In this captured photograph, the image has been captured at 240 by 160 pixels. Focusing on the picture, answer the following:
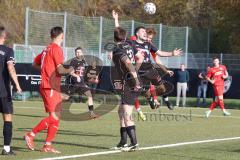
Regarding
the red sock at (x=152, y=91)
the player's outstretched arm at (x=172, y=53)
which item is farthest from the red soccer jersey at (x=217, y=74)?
the player's outstretched arm at (x=172, y=53)

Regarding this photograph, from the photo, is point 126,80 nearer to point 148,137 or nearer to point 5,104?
point 5,104

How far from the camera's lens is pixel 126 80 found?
11922 millimetres

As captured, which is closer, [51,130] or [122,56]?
[51,130]

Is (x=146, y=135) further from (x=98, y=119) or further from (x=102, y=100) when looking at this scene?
(x=102, y=100)

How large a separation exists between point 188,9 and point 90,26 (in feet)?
66.9

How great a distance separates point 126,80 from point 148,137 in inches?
105

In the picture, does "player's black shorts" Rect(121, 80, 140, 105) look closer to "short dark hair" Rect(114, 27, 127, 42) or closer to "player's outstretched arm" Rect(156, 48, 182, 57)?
"short dark hair" Rect(114, 27, 127, 42)

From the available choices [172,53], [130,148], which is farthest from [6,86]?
[172,53]

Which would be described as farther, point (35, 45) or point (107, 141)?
point (35, 45)

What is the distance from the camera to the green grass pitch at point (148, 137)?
36.5ft

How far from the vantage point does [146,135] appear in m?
14.7

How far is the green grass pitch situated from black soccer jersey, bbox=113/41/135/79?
4.59 feet

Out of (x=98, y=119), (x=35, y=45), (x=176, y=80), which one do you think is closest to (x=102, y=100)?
(x=176, y=80)

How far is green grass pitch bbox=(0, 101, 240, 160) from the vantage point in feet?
36.5
